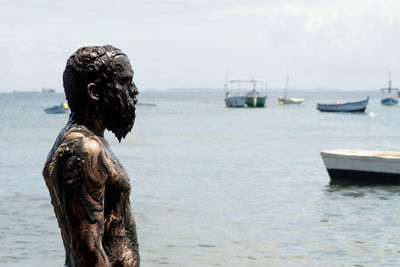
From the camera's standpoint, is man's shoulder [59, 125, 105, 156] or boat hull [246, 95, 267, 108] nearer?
man's shoulder [59, 125, 105, 156]

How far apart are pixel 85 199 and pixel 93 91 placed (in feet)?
1.22

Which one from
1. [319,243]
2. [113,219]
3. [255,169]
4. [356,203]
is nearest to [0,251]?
[319,243]

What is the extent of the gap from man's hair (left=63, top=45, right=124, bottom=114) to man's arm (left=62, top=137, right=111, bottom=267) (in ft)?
0.60

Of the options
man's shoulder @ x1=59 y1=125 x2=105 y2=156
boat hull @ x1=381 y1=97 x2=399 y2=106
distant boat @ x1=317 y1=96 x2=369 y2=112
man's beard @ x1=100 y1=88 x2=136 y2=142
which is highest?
man's beard @ x1=100 y1=88 x2=136 y2=142

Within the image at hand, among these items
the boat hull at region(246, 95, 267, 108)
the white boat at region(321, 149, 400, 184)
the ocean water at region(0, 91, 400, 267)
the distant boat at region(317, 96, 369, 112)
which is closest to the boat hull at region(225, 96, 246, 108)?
the boat hull at region(246, 95, 267, 108)

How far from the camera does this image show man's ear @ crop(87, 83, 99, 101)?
2279 millimetres

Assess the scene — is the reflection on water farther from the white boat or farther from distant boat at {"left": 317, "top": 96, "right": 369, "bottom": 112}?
distant boat at {"left": 317, "top": 96, "right": 369, "bottom": 112}

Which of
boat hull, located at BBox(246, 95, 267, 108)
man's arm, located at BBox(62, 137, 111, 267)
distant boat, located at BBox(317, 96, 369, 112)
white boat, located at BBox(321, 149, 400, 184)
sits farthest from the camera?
boat hull, located at BBox(246, 95, 267, 108)

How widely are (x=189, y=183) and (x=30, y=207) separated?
722cm

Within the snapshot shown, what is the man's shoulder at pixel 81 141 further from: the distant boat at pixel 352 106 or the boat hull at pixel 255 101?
the boat hull at pixel 255 101

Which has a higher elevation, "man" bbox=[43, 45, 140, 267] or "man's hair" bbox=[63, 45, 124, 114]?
"man's hair" bbox=[63, 45, 124, 114]

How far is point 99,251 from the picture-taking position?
2.16 metres

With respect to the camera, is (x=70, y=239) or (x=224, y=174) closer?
(x=70, y=239)

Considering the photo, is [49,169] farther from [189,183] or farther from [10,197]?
[189,183]
